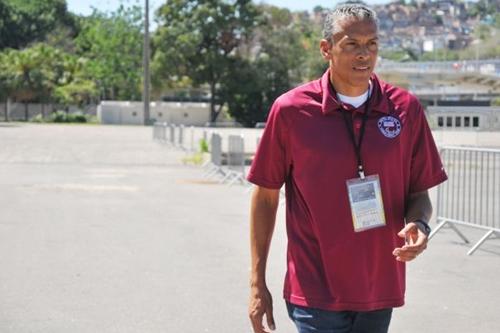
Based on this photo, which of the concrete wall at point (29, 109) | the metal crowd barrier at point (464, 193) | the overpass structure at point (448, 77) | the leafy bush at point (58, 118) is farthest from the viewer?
the concrete wall at point (29, 109)

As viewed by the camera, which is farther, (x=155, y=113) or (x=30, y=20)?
(x=30, y=20)

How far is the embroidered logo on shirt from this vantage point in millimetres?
3863

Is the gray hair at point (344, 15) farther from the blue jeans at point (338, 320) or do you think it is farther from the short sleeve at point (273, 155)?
the blue jeans at point (338, 320)

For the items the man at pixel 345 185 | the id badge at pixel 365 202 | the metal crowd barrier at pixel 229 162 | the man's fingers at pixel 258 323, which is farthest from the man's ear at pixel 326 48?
the metal crowd barrier at pixel 229 162

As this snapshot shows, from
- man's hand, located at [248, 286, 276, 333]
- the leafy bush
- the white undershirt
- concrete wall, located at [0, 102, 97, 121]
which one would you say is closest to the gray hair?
the white undershirt

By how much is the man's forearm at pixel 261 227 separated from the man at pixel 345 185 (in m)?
0.02

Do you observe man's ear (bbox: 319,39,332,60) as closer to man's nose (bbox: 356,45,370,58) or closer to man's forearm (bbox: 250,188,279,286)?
man's nose (bbox: 356,45,370,58)

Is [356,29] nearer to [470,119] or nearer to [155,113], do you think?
[470,119]

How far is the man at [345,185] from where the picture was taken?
3.82 m

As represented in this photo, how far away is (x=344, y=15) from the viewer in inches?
154

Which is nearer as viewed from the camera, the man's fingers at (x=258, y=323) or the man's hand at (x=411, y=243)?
the man's hand at (x=411, y=243)

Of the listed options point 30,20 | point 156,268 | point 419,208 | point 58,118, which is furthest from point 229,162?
point 30,20

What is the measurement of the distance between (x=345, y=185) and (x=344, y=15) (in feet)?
2.15

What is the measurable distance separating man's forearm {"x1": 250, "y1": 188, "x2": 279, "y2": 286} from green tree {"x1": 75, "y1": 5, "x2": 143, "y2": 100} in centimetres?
7979
